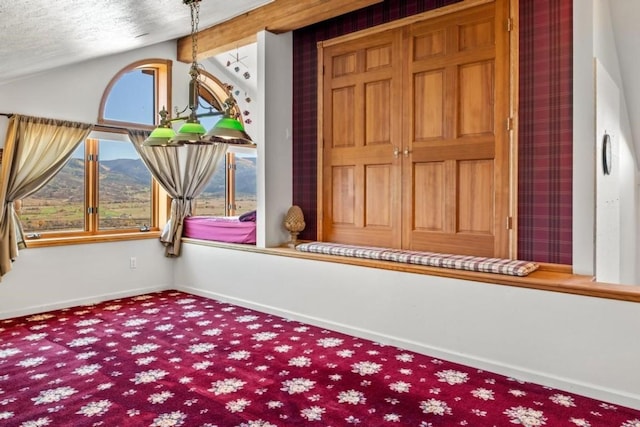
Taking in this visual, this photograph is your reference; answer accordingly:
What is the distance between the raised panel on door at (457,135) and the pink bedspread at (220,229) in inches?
68.5

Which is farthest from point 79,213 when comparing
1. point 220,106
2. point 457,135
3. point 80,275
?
point 457,135

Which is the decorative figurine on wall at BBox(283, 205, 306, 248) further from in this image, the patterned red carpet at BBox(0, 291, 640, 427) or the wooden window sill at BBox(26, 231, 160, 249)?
the wooden window sill at BBox(26, 231, 160, 249)

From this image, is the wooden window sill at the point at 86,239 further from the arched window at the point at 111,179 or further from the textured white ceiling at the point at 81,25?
the textured white ceiling at the point at 81,25

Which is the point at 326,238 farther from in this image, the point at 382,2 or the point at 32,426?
the point at 32,426

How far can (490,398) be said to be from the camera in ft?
8.79

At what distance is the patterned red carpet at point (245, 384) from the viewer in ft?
7.99

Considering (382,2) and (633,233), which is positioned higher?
(382,2)

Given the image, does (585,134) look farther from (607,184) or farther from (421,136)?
(421,136)

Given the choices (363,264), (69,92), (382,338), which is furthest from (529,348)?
(69,92)

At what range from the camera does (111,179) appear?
205 inches

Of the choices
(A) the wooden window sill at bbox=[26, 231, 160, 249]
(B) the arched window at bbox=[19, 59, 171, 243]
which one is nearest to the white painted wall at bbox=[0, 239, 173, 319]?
(A) the wooden window sill at bbox=[26, 231, 160, 249]

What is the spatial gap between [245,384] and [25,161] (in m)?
3.23

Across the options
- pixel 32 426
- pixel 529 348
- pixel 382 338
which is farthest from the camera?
pixel 382 338

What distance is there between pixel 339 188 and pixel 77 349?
265cm
